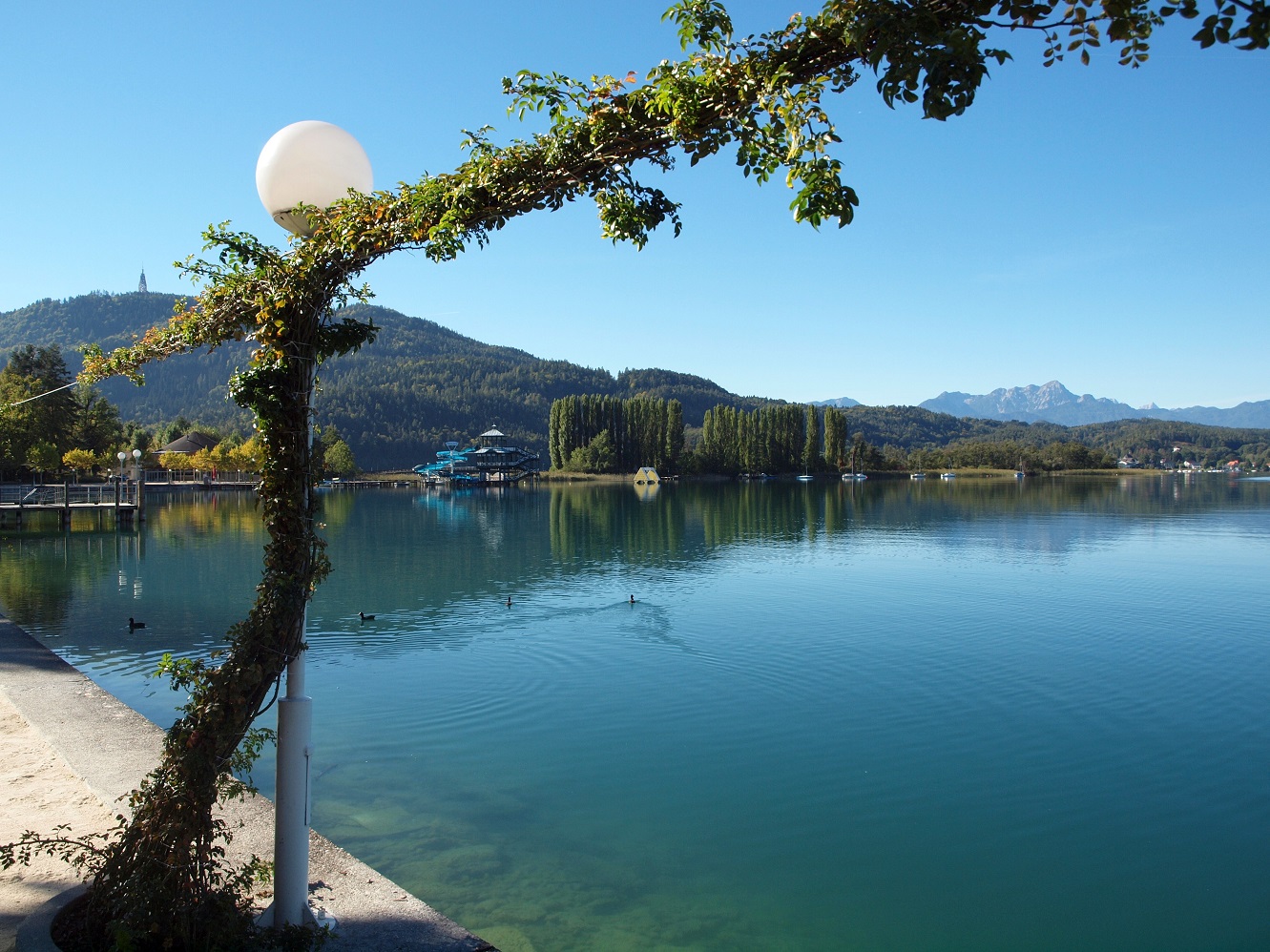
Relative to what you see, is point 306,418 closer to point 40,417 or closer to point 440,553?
point 440,553

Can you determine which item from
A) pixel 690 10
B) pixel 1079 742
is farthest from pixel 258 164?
pixel 1079 742

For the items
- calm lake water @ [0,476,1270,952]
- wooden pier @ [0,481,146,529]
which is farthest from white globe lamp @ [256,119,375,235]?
wooden pier @ [0,481,146,529]

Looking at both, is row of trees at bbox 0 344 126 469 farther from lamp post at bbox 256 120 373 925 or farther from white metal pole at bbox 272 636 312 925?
white metal pole at bbox 272 636 312 925

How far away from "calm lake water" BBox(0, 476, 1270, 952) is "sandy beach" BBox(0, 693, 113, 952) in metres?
2.15

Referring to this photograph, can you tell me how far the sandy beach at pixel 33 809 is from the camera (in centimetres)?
455

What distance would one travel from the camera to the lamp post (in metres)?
4.05

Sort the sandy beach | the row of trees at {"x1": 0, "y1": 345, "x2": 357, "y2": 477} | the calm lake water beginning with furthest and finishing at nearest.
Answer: the row of trees at {"x1": 0, "y1": 345, "x2": 357, "y2": 477} < the calm lake water < the sandy beach

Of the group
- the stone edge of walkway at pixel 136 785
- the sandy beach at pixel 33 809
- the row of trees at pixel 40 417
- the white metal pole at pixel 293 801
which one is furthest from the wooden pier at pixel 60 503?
the white metal pole at pixel 293 801

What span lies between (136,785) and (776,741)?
6862 mm

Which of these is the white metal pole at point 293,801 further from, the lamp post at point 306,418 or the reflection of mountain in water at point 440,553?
the reflection of mountain in water at point 440,553

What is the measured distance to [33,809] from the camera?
5.90m

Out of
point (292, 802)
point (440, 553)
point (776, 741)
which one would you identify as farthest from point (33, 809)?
point (440, 553)

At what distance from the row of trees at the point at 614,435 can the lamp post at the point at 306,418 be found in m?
110

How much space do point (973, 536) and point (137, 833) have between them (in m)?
38.4
